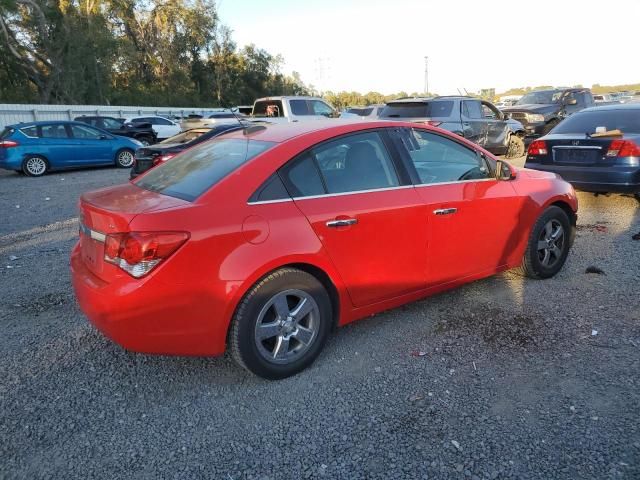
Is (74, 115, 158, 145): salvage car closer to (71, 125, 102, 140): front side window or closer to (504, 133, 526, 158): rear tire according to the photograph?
(71, 125, 102, 140): front side window

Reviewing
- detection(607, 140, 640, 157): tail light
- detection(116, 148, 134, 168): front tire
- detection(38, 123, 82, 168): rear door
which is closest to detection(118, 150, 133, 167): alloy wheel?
detection(116, 148, 134, 168): front tire

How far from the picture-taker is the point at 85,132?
46.8 feet

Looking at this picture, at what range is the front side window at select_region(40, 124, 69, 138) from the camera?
13.5m

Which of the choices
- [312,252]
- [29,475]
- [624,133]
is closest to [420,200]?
[312,252]

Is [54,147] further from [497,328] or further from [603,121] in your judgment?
[497,328]

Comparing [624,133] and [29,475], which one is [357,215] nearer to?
[29,475]

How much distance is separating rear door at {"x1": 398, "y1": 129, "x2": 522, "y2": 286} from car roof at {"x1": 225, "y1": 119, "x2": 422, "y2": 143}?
287 millimetres

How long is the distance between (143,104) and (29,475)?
43322 mm

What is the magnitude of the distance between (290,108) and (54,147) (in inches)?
267

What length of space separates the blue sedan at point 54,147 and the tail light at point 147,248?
41.8 ft

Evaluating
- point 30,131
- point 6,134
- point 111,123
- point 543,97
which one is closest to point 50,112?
point 111,123

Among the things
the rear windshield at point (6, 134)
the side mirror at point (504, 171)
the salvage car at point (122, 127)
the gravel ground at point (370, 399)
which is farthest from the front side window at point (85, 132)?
the side mirror at point (504, 171)

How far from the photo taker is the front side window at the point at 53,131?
13.5 m

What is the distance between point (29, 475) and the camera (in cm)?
238
